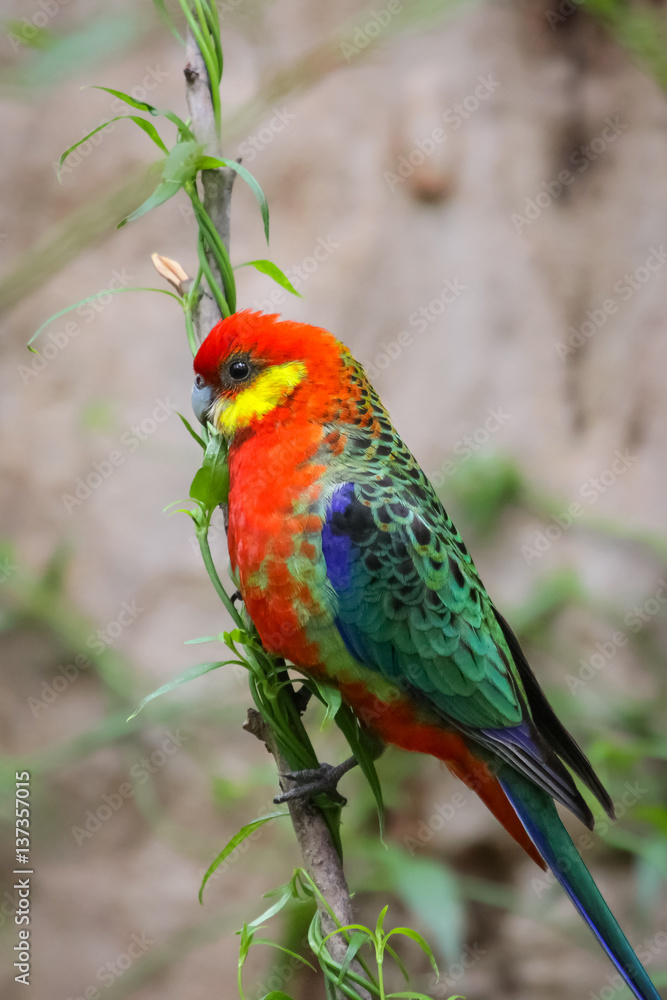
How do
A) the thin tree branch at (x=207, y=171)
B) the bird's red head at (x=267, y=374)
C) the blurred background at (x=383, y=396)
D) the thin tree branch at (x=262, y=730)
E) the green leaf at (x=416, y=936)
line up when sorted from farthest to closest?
the blurred background at (x=383, y=396)
the bird's red head at (x=267, y=374)
the thin tree branch at (x=207, y=171)
the thin tree branch at (x=262, y=730)
the green leaf at (x=416, y=936)

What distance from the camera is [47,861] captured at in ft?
10.7

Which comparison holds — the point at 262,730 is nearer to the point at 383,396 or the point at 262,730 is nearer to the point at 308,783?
the point at 308,783

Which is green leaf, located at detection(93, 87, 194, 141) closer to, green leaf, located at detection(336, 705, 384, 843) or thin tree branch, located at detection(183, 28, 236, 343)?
thin tree branch, located at detection(183, 28, 236, 343)

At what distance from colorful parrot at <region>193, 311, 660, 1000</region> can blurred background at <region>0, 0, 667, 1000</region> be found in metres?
Answer: 1.34

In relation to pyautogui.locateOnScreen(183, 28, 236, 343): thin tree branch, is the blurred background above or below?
below

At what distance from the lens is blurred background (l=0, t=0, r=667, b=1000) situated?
315 centimetres

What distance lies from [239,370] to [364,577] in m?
0.46

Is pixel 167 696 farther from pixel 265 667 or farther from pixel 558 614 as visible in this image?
pixel 265 667

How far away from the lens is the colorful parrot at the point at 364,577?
1.55 meters

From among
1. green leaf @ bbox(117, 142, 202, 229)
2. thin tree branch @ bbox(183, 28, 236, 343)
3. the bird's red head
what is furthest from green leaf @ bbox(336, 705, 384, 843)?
green leaf @ bbox(117, 142, 202, 229)

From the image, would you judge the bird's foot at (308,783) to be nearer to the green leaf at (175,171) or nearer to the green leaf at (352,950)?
the green leaf at (352,950)

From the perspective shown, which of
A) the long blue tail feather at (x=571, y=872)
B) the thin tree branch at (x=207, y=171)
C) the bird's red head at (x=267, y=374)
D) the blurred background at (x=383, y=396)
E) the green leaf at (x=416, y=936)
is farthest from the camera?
the blurred background at (x=383, y=396)

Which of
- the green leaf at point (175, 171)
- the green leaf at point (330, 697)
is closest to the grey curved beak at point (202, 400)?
the green leaf at point (175, 171)

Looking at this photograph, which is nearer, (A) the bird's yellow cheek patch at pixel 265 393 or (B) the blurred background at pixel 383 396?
(A) the bird's yellow cheek patch at pixel 265 393
